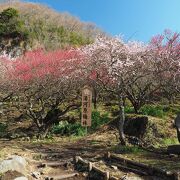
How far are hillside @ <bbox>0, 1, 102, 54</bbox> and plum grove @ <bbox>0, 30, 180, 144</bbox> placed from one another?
21495 millimetres

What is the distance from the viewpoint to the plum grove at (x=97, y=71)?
45.7ft

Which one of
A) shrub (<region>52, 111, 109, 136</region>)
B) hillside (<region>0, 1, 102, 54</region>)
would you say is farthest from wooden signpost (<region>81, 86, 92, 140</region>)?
hillside (<region>0, 1, 102, 54</region>)

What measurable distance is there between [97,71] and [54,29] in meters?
34.1

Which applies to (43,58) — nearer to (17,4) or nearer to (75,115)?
(75,115)

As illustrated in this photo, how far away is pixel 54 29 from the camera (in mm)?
47500

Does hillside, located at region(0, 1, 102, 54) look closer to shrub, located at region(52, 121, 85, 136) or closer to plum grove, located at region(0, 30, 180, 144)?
plum grove, located at region(0, 30, 180, 144)

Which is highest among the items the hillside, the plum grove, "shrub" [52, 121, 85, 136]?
the hillside

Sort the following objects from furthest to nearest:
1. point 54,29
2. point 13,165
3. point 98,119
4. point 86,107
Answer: point 54,29, point 98,119, point 86,107, point 13,165

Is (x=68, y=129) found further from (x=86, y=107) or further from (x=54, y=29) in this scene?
(x=54, y=29)

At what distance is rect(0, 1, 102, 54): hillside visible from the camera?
4347 centimetres

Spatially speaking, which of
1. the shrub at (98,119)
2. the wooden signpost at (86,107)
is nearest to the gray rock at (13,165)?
the wooden signpost at (86,107)

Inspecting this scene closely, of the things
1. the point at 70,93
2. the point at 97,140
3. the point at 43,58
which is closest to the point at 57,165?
the point at 97,140

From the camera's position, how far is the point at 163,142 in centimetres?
1412

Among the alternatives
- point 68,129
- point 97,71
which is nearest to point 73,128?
point 68,129
